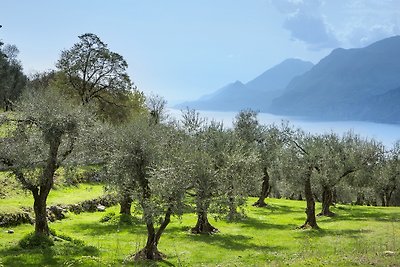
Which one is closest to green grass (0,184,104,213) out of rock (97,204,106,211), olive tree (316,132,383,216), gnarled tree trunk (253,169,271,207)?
rock (97,204,106,211)

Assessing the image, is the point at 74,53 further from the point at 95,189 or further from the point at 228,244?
the point at 228,244

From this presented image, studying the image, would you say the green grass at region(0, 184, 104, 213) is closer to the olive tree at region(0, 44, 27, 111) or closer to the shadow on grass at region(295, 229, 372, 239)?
the shadow on grass at region(295, 229, 372, 239)

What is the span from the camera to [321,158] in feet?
168

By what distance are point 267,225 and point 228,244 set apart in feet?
44.1

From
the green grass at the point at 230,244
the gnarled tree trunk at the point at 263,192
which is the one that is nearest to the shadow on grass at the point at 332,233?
the green grass at the point at 230,244

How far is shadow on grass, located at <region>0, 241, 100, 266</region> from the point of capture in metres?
26.4

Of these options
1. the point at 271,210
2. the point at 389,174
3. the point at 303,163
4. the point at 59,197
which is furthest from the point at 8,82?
the point at 389,174

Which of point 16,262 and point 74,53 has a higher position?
point 74,53

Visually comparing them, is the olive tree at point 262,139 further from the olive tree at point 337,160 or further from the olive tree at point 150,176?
the olive tree at point 150,176

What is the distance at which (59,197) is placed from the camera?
5066 cm

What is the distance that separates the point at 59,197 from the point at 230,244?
23.4 m

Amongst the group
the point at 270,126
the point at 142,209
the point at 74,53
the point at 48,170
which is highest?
the point at 74,53

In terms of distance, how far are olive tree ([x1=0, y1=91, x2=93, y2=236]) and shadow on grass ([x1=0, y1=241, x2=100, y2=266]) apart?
2.56 m

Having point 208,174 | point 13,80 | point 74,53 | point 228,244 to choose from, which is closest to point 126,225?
Result: point 228,244
